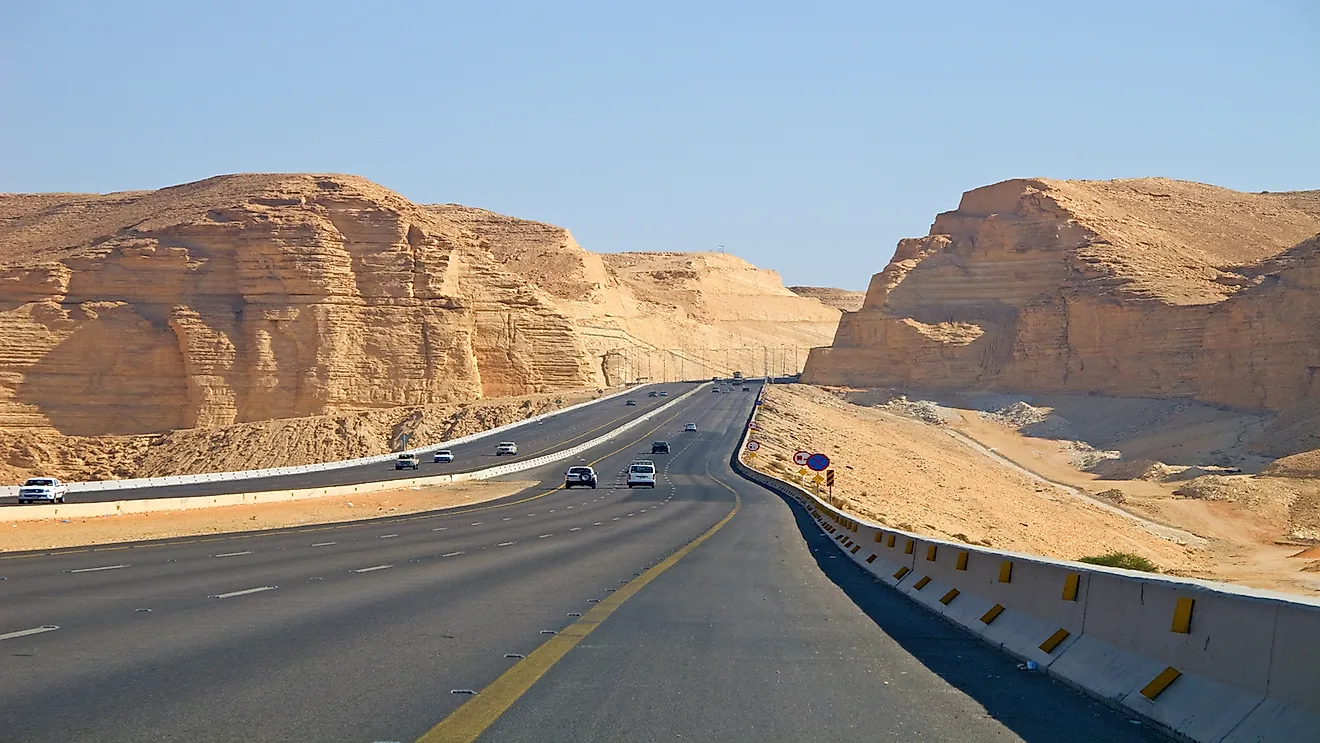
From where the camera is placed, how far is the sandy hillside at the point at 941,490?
4472 centimetres

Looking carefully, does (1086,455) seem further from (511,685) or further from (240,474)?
(511,685)

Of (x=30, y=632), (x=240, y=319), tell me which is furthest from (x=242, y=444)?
(x=30, y=632)

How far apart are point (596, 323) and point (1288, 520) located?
11244 cm

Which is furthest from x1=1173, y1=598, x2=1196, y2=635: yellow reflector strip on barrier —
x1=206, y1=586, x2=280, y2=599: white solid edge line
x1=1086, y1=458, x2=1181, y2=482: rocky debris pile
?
x1=1086, y1=458, x2=1181, y2=482: rocky debris pile

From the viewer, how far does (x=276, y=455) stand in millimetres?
79750

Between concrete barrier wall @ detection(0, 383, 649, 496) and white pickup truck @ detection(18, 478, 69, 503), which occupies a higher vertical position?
white pickup truck @ detection(18, 478, 69, 503)

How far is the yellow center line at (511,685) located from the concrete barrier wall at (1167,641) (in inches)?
133

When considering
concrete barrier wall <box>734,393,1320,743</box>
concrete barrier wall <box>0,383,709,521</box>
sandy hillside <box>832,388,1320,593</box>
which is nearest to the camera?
concrete barrier wall <box>734,393,1320,743</box>

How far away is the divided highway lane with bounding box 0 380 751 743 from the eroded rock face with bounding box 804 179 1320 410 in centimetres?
7886

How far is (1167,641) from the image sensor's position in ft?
25.0

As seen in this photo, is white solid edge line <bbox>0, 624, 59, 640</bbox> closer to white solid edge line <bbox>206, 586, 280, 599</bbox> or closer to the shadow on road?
white solid edge line <bbox>206, 586, 280, 599</bbox>

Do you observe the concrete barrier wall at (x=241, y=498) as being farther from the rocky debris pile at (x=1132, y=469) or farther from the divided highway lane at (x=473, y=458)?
the rocky debris pile at (x=1132, y=469)

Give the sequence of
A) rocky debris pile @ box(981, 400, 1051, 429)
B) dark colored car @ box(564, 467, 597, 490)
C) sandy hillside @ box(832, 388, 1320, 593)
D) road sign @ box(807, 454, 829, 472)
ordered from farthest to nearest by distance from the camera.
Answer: rocky debris pile @ box(981, 400, 1051, 429) → dark colored car @ box(564, 467, 597, 490) → sandy hillside @ box(832, 388, 1320, 593) → road sign @ box(807, 454, 829, 472)

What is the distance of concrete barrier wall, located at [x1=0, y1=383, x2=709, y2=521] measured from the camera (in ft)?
108
